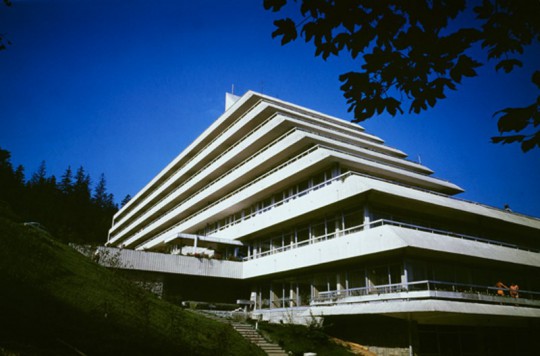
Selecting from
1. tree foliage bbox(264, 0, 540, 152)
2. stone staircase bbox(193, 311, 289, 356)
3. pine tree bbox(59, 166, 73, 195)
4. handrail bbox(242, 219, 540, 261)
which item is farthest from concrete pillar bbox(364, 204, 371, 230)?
pine tree bbox(59, 166, 73, 195)

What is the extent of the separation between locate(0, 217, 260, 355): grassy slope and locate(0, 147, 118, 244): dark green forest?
32.2m

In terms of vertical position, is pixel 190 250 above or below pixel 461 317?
above

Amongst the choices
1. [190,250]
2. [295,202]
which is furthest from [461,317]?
[190,250]

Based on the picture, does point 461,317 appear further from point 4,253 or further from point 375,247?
point 4,253

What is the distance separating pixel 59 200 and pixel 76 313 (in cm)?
8290

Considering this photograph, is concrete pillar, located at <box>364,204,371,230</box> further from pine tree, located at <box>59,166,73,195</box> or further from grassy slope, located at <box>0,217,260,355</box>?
pine tree, located at <box>59,166,73,195</box>

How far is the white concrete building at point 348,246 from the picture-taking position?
68.8 ft

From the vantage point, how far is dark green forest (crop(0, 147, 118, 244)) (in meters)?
60.1

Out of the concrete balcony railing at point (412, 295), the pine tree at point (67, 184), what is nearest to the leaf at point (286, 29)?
the concrete balcony railing at point (412, 295)

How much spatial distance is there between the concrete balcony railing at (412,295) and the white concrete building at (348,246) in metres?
0.08

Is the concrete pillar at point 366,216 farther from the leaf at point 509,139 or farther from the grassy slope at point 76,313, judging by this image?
the leaf at point 509,139

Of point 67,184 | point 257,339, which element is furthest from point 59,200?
point 257,339

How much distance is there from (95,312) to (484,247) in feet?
75.3

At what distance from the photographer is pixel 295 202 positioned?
1131 inches
